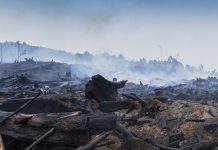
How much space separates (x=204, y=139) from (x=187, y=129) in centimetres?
84

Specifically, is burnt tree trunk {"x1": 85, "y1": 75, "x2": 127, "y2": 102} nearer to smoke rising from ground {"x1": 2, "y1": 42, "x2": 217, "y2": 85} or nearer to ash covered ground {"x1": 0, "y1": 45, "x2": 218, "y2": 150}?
ash covered ground {"x1": 0, "y1": 45, "x2": 218, "y2": 150}

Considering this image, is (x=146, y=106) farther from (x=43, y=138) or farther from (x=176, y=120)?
(x=43, y=138)

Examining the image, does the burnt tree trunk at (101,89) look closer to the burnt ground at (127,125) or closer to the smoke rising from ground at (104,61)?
the burnt ground at (127,125)

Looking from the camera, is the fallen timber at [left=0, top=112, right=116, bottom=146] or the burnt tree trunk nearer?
the fallen timber at [left=0, top=112, right=116, bottom=146]

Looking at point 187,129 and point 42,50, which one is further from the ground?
point 42,50

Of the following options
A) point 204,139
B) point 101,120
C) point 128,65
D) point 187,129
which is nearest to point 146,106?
point 187,129

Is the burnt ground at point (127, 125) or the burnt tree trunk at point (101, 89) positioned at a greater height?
the burnt tree trunk at point (101, 89)

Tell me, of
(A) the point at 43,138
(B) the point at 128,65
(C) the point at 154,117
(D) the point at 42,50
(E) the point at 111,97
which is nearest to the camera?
(A) the point at 43,138

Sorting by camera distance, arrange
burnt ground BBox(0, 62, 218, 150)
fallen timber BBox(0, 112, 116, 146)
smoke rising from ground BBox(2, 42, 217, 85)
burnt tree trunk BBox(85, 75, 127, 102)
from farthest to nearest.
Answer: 1. smoke rising from ground BBox(2, 42, 217, 85)
2. burnt tree trunk BBox(85, 75, 127, 102)
3. burnt ground BBox(0, 62, 218, 150)
4. fallen timber BBox(0, 112, 116, 146)

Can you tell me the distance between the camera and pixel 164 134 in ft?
29.5

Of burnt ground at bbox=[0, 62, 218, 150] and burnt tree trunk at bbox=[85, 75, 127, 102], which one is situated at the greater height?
burnt tree trunk at bbox=[85, 75, 127, 102]

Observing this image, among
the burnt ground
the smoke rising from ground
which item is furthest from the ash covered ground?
the smoke rising from ground

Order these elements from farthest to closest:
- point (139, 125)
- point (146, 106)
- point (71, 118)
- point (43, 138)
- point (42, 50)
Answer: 1. point (42, 50)
2. point (146, 106)
3. point (139, 125)
4. point (71, 118)
5. point (43, 138)

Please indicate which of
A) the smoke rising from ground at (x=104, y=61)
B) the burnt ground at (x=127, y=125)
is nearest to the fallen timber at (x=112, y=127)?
the burnt ground at (x=127, y=125)
